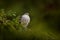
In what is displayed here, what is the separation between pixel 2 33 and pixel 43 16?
0.38 metres

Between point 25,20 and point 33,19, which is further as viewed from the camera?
point 33,19

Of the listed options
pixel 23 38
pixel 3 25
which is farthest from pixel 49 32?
pixel 3 25

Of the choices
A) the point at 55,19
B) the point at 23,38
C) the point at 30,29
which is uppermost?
the point at 55,19

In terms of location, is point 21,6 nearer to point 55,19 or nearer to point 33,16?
point 33,16

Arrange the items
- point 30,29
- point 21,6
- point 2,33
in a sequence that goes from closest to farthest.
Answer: point 2,33, point 30,29, point 21,6

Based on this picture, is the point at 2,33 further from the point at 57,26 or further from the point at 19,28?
the point at 57,26

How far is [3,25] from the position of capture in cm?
153

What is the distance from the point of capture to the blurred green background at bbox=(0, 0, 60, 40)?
1.54 meters

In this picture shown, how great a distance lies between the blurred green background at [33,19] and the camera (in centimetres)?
154

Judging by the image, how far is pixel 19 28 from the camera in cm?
155

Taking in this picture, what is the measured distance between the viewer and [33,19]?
1710 millimetres

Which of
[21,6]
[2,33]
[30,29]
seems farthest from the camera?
[21,6]

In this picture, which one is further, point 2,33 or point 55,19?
point 55,19

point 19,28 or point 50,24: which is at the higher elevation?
point 50,24
